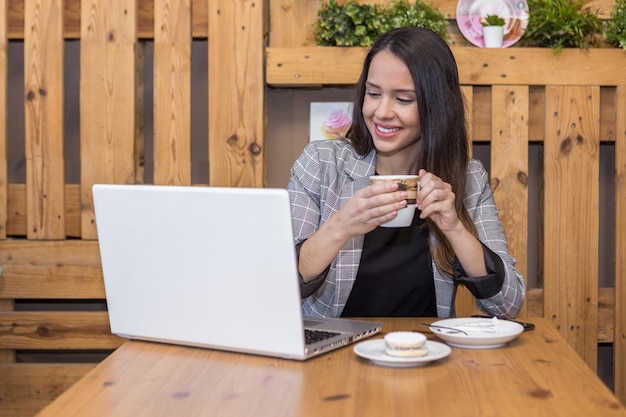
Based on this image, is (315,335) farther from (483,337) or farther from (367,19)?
(367,19)

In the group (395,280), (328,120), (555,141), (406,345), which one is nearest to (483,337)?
(406,345)

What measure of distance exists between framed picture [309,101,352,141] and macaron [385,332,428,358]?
205cm

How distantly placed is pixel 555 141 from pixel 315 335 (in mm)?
1927

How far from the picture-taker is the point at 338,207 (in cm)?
226

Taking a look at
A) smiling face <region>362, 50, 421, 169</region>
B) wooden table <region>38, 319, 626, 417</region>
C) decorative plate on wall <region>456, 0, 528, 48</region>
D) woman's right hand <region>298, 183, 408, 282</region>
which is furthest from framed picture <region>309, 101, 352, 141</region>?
wooden table <region>38, 319, 626, 417</region>

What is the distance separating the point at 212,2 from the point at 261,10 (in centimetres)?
19

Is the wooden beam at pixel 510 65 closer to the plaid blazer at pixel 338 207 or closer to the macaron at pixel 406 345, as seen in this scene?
the plaid blazer at pixel 338 207

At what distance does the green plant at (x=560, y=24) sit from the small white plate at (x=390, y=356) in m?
1.96

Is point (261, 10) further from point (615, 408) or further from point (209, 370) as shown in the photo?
point (615, 408)

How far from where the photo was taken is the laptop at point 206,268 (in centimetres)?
135

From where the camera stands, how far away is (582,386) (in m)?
1.30

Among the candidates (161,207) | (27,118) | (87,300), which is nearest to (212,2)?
(27,118)

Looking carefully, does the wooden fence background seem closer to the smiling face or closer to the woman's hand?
the smiling face

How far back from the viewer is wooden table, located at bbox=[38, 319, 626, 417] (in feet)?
3.88
